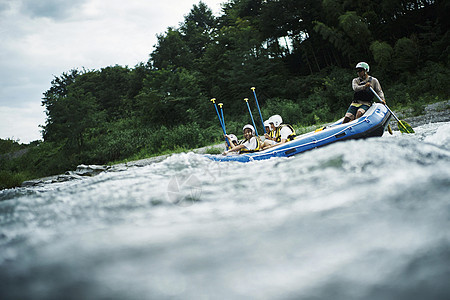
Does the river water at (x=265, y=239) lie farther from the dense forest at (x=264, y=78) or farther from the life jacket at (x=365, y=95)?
the dense forest at (x=264, y=78)

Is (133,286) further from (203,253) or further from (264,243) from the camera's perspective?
(264,243)

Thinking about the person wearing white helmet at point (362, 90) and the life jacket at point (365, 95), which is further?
the life jacket at point (365, 95)

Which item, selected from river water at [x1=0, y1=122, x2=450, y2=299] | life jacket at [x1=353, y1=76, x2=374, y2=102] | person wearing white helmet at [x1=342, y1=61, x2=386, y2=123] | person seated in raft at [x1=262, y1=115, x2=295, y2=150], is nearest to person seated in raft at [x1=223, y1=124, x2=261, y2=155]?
person seated in raft at [x1=262, y1=115, x2=295, y2=150]

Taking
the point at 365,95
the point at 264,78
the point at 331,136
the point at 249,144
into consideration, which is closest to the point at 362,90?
the point at 365,95

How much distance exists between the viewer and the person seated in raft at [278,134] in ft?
20.5

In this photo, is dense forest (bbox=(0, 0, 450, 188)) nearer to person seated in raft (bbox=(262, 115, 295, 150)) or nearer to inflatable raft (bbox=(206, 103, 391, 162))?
inflatable raft (bbox=(206, 103, 391, 162))

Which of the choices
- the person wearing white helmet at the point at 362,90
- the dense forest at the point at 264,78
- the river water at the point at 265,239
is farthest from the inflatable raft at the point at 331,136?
the dense forest at the point at 264,78

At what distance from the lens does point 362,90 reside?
19.6ft

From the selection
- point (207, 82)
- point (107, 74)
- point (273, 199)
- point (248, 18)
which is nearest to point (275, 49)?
point (248, 18)

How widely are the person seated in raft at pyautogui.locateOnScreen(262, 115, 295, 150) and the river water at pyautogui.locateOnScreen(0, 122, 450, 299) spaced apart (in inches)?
123

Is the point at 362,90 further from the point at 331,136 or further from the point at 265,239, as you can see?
the point at 265,239

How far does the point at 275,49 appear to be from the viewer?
20.4m

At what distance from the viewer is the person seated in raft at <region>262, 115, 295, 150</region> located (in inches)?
246

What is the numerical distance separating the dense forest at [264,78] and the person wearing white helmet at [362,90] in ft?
16.7
